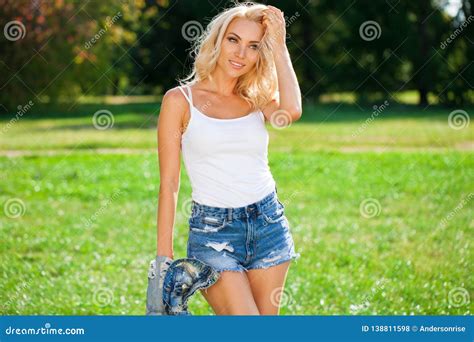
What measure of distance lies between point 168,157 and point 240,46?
2.01ft

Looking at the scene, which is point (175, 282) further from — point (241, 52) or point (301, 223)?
point (301, 223)

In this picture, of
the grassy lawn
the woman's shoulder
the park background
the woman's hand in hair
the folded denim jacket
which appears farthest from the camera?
the park background

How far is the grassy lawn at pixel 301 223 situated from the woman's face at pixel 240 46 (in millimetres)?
2650

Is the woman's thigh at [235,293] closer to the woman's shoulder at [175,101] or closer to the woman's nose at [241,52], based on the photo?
the woman's shoulder at [175,101]

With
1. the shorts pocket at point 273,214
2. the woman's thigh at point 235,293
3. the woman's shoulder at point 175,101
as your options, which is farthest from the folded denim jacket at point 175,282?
the woman's shoulder at point 175,101

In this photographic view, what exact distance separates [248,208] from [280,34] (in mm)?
814

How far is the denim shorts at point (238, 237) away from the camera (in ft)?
11.1

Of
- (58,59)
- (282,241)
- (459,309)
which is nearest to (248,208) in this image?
(282,241)

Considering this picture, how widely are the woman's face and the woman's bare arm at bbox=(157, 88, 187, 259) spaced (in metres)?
0.30

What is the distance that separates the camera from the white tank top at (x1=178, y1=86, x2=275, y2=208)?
135 inches

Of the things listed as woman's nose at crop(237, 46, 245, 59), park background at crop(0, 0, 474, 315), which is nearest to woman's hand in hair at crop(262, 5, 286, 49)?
woman's nose at crop(237, 46, 245, 59)

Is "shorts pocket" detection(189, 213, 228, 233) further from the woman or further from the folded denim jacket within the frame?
the folded denim jacket

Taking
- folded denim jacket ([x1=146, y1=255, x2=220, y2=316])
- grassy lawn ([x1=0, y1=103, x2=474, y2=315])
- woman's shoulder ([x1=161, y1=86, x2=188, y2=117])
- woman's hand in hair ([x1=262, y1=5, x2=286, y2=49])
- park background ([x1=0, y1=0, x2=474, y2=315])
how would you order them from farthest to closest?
park background ([x1=0, y1=0, x2=474, y2=315]) < grassy lawn ([x1=0, y1=103, x2=474, y2=315]) < woman's hand in hair ([x1=262, y1=5, x2=286, y2=49]) < woman's shoulder ([x1=161, y1=86, x2=188, y2=117]) < folded denim jacket ([x1=146, y1=255, x2=220, y2=316])

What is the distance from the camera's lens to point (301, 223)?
909 cm
